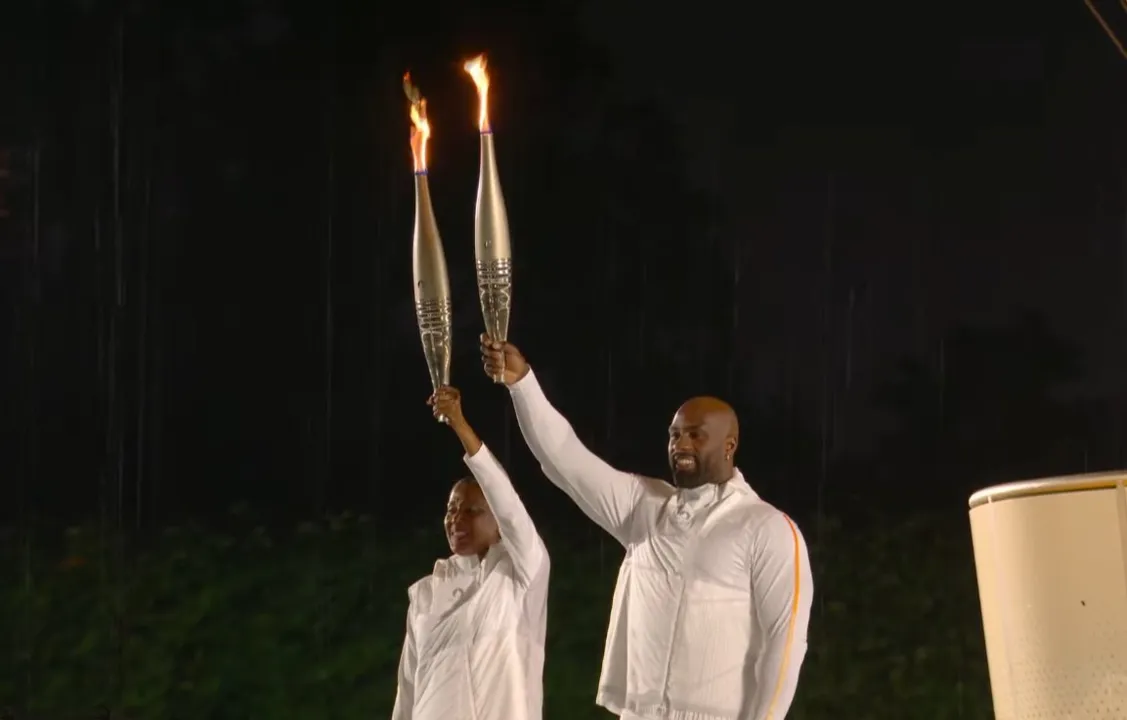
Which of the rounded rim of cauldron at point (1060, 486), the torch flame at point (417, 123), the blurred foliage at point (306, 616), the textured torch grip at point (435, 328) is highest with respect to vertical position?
Result: the torch flame at point (417, 123)

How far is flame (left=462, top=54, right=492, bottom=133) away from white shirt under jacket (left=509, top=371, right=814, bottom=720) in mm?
737

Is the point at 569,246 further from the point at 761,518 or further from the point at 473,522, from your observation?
the point at 761,518

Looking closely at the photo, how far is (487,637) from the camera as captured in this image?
16.2 feet

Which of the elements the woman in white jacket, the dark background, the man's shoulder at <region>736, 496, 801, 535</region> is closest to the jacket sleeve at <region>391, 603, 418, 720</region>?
the woman in white jacket

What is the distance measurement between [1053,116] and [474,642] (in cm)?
465

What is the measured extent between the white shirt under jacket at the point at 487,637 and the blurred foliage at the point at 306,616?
293 centimetres

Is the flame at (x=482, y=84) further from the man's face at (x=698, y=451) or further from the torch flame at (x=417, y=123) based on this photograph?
the man's face at (x=698, y=451)

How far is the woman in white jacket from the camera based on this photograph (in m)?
4.90

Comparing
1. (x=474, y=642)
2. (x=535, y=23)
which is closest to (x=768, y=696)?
(x=474, y=642)

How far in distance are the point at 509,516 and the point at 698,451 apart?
72cm

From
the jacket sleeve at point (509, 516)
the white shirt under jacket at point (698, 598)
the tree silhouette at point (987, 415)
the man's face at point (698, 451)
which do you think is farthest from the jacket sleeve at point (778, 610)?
the tree silhouette at point (987, 415)

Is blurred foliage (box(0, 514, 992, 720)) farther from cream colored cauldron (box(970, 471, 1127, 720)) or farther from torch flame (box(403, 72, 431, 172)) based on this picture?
cream colored cauldron (box(970, 471, 1127, 720))

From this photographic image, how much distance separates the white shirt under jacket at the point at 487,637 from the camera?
4.90 meters

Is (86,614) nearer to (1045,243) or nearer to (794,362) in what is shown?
(794,362)
